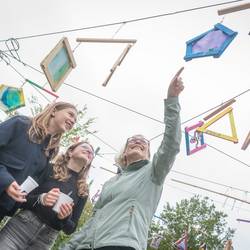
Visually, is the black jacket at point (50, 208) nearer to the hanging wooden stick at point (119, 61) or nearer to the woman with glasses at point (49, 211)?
the woman with glasses at point (49, 211)

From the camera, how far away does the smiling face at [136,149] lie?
2.80 m

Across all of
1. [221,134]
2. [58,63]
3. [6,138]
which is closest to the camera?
[6,138]

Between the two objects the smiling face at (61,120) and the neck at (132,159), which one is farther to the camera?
the smiling face at (61,120)

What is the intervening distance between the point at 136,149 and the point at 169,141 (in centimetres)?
52

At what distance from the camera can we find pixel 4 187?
7.86ft

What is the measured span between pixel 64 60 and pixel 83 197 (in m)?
1.75

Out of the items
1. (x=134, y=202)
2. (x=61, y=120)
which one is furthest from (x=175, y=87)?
(x=61, y=120)

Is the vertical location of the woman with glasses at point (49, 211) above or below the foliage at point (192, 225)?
below

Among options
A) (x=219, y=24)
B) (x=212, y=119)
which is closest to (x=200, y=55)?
(x=219, y=24)

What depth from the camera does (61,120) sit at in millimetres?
3053

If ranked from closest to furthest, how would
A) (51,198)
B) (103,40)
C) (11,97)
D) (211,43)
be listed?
(51,198), (211,43), (103,40), (11,97)

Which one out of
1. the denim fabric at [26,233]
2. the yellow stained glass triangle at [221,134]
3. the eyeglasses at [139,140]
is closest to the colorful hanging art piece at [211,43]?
the yellow stained glass triangle at [221,134]

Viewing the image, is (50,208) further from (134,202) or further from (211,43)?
(211,43)

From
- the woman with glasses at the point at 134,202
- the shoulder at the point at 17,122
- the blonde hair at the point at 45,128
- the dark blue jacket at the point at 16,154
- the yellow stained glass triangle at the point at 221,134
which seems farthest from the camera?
the yellow stained glass triangle at the point at 221,134
